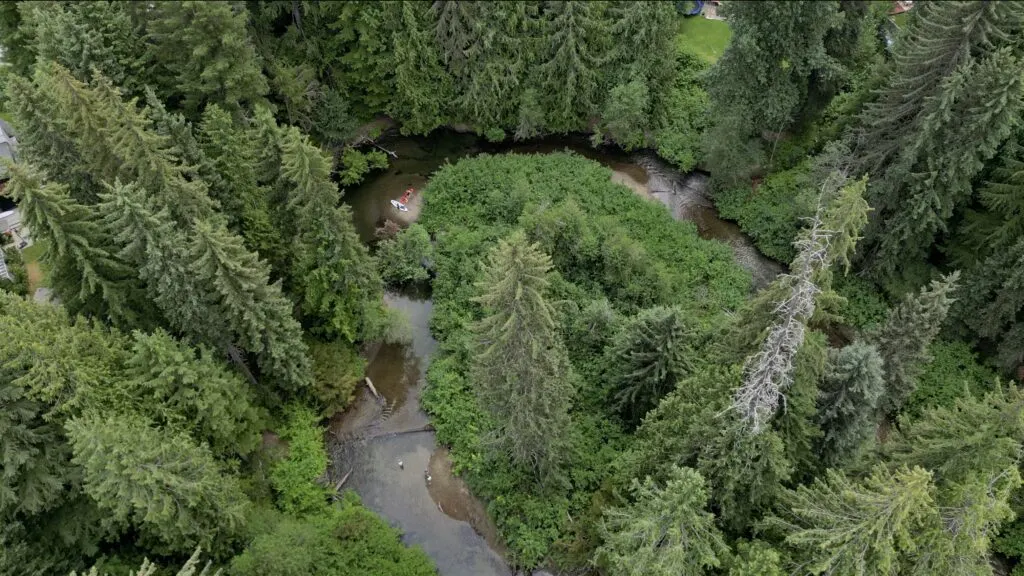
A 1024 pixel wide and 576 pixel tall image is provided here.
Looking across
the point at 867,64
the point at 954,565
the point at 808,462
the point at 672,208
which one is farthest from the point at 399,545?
the point at 867,64

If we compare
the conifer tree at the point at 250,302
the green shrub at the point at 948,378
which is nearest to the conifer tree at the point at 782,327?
the green shrub at the point at 948,378

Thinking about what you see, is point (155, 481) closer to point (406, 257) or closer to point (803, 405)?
point (406, 257)

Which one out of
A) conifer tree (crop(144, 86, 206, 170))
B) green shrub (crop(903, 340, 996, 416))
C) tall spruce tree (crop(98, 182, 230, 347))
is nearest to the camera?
tall spruce tree (crop(98, 182, 230, 347))

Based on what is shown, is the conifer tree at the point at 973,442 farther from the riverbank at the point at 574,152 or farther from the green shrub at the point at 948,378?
the riverbank at the point at 574,152

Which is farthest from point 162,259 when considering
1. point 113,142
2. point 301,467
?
point 301,467

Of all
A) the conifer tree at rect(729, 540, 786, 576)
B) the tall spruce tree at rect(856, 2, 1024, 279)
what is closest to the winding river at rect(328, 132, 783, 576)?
the tall spruce tree at rect(856, 2, 1024, 279)

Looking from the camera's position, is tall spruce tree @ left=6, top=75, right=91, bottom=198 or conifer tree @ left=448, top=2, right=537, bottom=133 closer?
tall spruce tree @ left=6, top=75, right=91, bottom=198

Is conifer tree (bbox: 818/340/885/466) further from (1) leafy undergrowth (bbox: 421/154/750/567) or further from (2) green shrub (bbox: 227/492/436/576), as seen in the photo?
(2) green shrub (bbox: 227/492/436/576)
